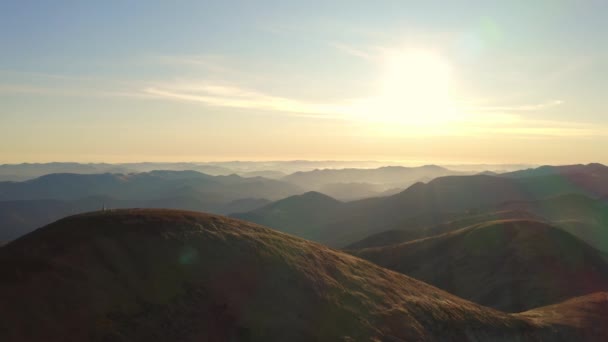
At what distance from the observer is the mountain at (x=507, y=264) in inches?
2975

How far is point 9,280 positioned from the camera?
931 inches

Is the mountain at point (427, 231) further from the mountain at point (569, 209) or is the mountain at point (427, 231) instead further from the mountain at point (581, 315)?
the mountain at point (581, 315)

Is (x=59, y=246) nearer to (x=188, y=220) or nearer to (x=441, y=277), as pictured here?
(x=188, y=220)

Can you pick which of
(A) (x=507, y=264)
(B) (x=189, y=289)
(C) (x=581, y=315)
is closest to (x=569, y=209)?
(A) (x=507, y=264)

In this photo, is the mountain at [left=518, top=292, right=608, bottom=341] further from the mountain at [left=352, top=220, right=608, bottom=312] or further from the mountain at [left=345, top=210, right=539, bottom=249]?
the mountain at [left=345, top=210, right=539, bottom=249]

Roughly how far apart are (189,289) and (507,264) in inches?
2927

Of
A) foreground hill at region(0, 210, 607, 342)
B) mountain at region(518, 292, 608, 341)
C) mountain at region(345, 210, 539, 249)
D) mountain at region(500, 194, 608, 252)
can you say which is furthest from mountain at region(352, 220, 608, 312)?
mountain at region(500, 194, 608, 252)

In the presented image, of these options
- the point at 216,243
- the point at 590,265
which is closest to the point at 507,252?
the point at 590,265

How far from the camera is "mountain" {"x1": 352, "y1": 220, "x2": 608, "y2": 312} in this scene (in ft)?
248

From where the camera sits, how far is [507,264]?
3317 inches

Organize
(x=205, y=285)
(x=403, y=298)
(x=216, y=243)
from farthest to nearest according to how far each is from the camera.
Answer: (x=403, y=298) → (x=216, y=243) → (x=205, y=285)

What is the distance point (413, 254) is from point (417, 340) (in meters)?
67.6

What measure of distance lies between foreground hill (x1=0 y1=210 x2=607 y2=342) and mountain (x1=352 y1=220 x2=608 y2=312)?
125 feet

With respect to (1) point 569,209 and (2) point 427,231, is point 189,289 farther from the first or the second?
(1) point 569,209
